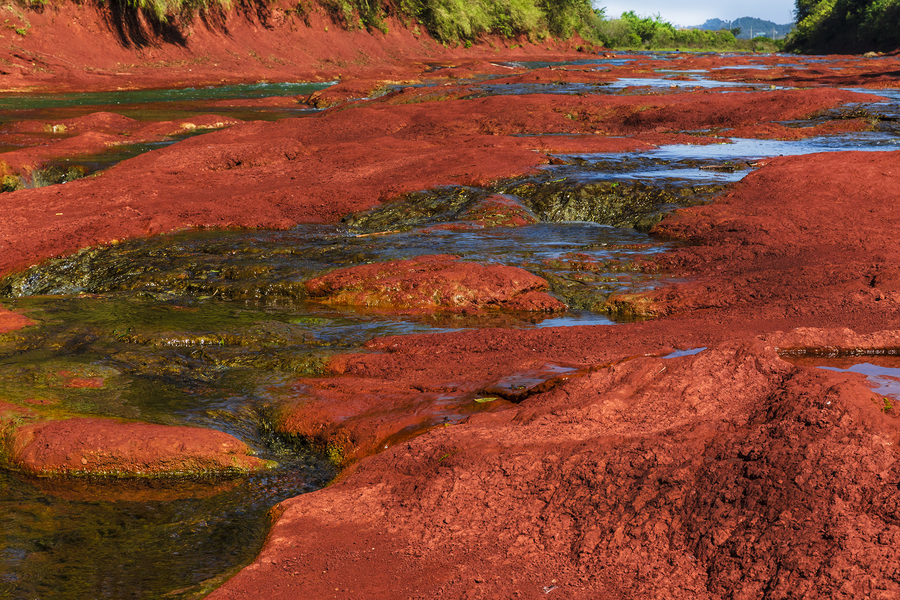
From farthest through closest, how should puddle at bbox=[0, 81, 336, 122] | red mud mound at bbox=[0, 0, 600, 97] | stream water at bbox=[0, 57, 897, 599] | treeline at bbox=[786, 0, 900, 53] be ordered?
treeline at bbox=[786, 0, 900, 53] < red mud mound at bbox=[0, 0, 600, 97] < puddle at bbox=[0, 81, 336, 122] < stream water at bbox=[0, 57, 897, 599]

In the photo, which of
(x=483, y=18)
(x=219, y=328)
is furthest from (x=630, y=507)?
(x=483, y=18)

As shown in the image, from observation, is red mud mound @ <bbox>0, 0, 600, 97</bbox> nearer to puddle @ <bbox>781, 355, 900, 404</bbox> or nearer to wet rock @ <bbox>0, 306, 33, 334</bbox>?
wet rock @ <bbox>0, 306, 33, 334</bbox>

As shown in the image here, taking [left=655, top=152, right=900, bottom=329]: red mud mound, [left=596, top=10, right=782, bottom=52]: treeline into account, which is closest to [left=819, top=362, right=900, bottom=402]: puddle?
[left=655, top=152, right=900, bottom=329]: red mud mound

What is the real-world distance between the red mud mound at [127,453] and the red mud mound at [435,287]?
348 centimetres

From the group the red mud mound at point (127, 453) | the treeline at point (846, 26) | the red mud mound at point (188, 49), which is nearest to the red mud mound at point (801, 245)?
the red mud mound at point (127, 453)

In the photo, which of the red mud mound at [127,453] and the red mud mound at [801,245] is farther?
the red mud mound at [801,245]

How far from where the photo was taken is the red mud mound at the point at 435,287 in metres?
8.27

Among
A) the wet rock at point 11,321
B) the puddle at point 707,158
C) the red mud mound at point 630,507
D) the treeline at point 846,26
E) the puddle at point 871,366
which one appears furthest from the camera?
the treeline at point 846,26

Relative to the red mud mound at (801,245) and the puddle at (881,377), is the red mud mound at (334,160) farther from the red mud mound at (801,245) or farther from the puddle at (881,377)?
the puddle at (881,377)

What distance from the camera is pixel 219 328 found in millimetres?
7266

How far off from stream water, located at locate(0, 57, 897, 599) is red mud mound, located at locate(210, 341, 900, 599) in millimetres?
669

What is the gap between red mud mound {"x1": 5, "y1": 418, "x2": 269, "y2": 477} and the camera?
16.3ft

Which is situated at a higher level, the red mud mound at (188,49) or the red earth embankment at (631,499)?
the red mud mound at (188,49)

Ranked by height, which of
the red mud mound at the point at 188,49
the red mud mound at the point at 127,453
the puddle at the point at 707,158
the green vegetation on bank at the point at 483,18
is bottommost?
the red mud mound at the point at 127,453
